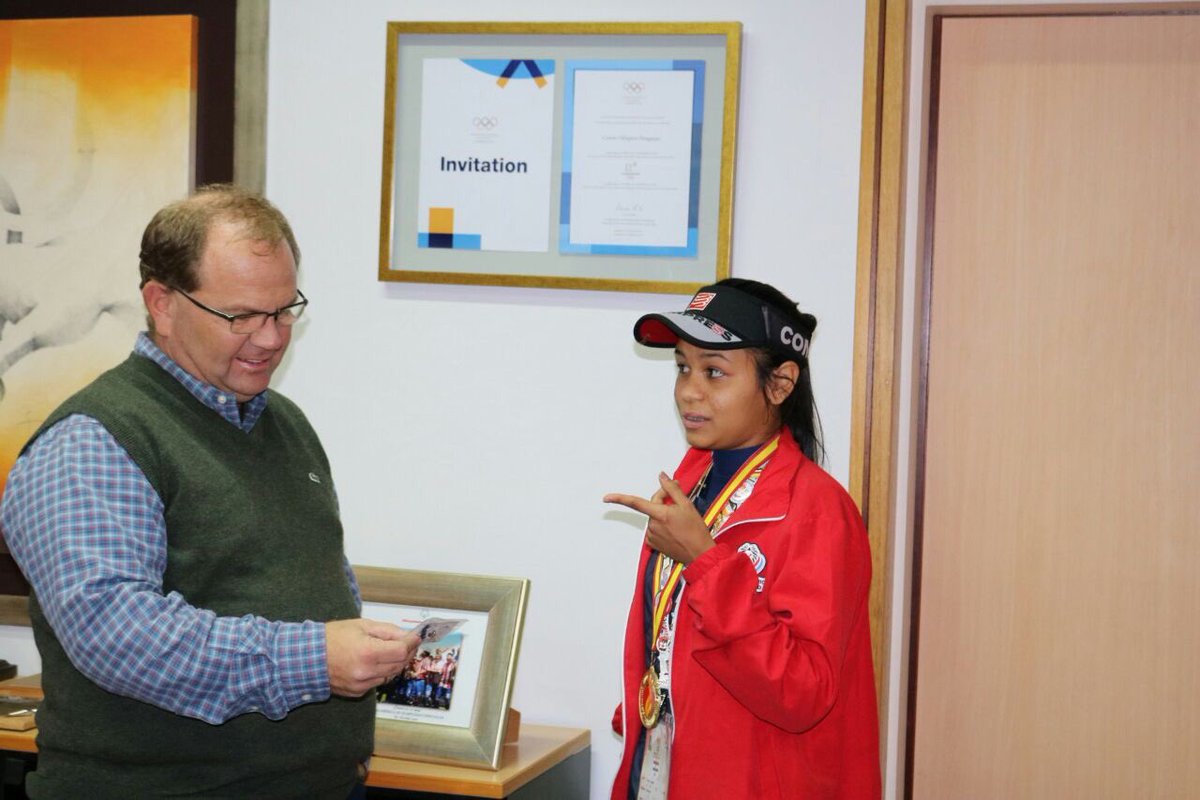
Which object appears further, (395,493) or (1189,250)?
(395,493)

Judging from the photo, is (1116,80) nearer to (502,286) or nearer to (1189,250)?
(1189,250)

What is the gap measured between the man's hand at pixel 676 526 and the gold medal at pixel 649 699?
227 millimetres

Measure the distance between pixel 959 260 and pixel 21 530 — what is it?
5.92 ft

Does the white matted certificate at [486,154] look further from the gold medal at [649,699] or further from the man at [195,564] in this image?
the gold medal at [649,699]

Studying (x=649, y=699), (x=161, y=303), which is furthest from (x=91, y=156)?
(x=649, y=699)

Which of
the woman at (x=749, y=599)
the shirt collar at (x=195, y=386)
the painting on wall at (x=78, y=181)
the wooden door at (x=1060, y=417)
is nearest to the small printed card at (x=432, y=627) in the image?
the woman at (x=749, y=599)

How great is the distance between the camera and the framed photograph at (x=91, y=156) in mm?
2645

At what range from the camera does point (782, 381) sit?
73.9 inches

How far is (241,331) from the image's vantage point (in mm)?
1688

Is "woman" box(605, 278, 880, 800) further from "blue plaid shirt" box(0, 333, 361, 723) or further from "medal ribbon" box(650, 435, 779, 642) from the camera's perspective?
"blue plaid shirt" box(0, 333, 361, 723)

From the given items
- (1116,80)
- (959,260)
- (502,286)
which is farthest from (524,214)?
(1116,80)

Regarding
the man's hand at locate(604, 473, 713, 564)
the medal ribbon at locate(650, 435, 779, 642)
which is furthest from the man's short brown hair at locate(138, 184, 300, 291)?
the medal ribbon at locate(650, 435, 779, 642)

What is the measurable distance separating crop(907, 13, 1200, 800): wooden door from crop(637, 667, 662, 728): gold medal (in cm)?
84

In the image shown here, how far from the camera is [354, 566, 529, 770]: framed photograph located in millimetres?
2258
